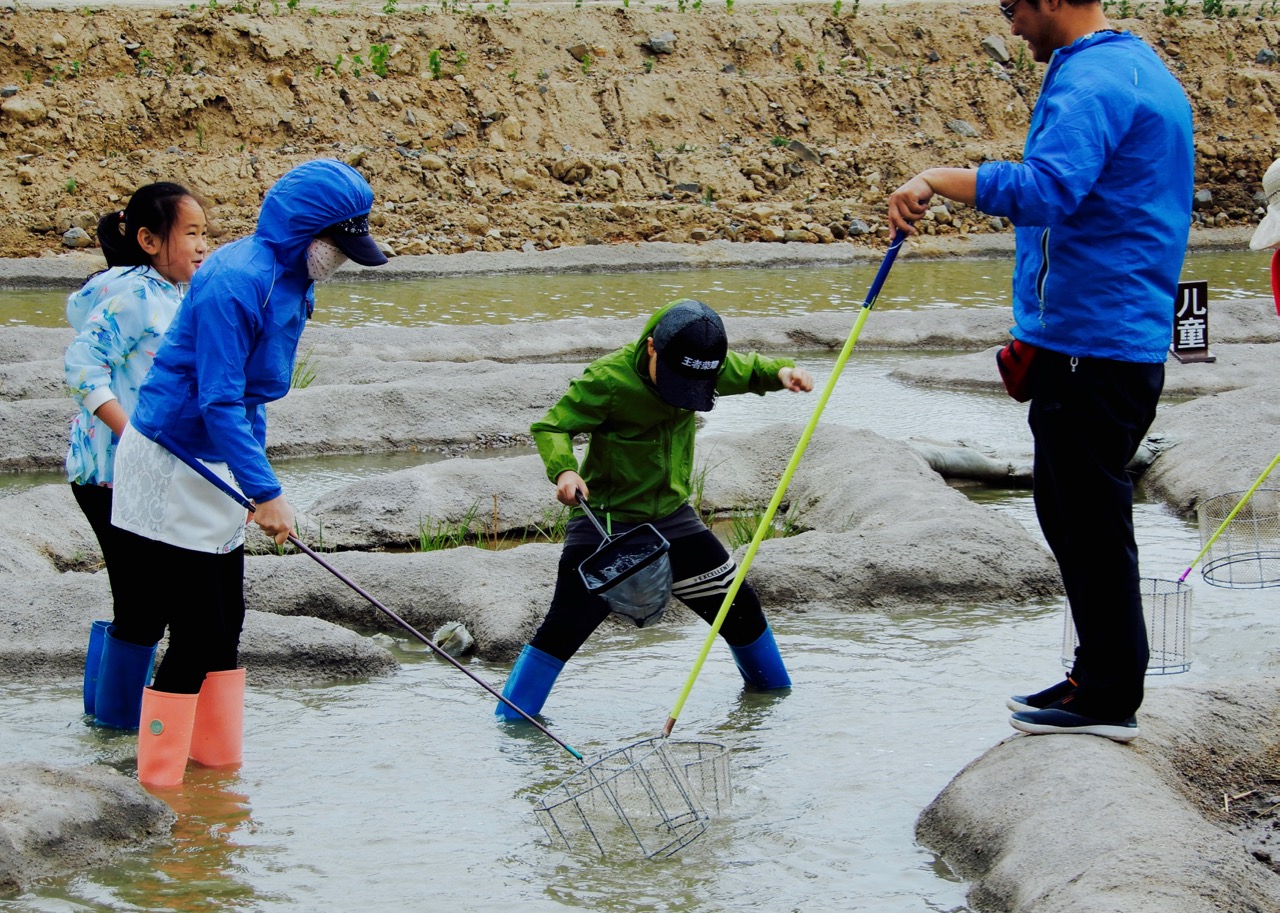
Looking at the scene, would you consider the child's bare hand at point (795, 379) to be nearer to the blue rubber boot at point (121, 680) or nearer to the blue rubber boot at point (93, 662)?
the blue rubber boot at point (121, 680)

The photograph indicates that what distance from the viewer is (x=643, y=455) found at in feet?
13.9

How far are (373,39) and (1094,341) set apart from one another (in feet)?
71.3

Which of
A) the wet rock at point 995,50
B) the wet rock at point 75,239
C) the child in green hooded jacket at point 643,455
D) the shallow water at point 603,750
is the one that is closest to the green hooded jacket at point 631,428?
the child in green hooded jacket at point 643,455

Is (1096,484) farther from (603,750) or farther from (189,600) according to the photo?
(189,600)

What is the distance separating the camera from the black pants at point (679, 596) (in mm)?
4242

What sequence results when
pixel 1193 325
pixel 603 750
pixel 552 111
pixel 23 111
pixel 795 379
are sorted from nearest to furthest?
pixel 795 379 < pixel 603 750 < pixel 1193 325 < pixel 23 111 < pixel 552 111

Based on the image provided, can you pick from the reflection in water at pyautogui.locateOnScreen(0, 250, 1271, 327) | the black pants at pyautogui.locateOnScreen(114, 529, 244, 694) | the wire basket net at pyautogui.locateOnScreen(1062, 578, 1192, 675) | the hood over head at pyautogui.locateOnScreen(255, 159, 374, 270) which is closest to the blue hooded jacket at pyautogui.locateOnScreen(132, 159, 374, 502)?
the hood over head at pyautogui.locateOnScreen(255, 159, 374, 270)

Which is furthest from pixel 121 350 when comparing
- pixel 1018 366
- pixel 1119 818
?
pixel 1119 818

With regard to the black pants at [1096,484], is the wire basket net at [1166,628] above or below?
below

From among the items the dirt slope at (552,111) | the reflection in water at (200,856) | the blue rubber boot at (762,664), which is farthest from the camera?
the dirt slope at (552,111)

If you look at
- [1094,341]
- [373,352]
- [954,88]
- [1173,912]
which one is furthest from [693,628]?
[954,88]

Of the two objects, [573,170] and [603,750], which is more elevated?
[573,170]

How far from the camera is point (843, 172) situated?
2341 centimetres

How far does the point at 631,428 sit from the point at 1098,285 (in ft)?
4.55
